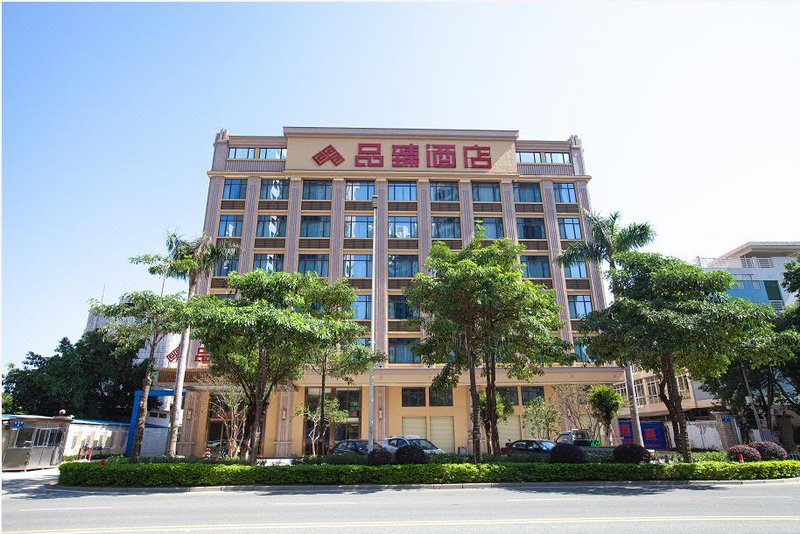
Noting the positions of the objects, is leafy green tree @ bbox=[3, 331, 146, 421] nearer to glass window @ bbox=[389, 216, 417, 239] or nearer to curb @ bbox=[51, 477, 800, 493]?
glass window @ bbox=[389, 216, 417, 239]

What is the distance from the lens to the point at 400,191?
129 feet

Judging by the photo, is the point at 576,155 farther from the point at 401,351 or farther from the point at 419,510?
the point at 419,510

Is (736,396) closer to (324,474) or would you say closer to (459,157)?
(459,157)

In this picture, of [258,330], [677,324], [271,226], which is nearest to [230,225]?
[271,226]

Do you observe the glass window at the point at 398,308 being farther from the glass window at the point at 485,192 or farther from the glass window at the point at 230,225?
the glass window at the point at 230,225

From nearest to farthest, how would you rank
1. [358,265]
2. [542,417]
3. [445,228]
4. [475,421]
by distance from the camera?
1. [475,421]
2. [542,417]
3. [358,265]
4. [445,228]

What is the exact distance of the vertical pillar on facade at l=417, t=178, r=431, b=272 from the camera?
3741 centimetres

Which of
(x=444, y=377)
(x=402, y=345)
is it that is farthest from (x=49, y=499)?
(x=402, y=345)

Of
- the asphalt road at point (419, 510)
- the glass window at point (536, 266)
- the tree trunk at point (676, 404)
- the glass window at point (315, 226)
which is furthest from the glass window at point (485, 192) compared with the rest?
the asphalt road at point (419, 510)

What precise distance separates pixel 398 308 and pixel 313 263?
7194mm

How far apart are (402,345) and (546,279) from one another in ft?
38.6

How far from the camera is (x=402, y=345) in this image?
3531 centimetres

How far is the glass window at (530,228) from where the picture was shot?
126 ft

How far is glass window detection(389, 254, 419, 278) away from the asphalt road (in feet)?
71.4
